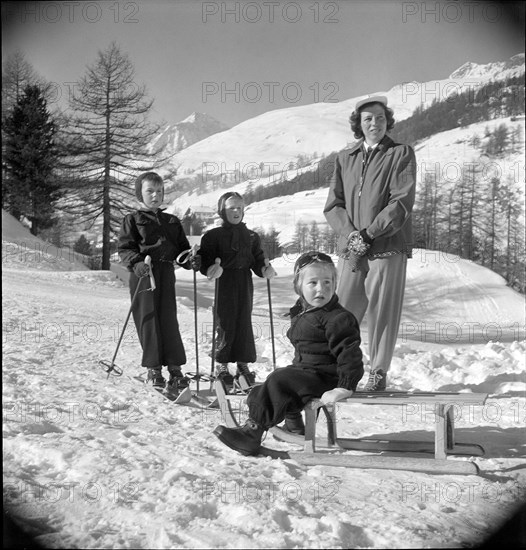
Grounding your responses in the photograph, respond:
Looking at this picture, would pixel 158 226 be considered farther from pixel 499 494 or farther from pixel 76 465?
pixel 499 494

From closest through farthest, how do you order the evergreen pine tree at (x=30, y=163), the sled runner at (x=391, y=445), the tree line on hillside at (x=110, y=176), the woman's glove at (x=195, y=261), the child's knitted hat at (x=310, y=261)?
the sled runner at (x=391, y=445)
the child's knitted hat at (x=310, y=261)
the woman's glove at (x=195, y=261)
the tree line on hillside at (x=110, y=176)
the evergreen pine tree at (x=30, y=163)

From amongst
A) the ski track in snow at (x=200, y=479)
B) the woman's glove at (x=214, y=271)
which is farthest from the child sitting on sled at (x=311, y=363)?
the woman's glove at (x=214, y=271)

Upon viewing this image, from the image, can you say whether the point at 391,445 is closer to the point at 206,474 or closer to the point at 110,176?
the point at 206,474

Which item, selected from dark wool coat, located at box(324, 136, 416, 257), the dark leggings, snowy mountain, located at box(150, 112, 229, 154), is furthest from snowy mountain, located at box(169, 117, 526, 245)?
the dark leggings

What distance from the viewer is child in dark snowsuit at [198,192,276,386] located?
13.8 feet

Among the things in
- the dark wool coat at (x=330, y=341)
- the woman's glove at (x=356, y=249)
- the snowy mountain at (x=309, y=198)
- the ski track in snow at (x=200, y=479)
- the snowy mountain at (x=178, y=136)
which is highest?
the snowy mountain at (x=178, y=136)

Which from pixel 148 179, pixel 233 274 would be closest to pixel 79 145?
pixel 148 179

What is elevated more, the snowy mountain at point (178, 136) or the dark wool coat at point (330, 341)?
the snowy mountain at point (178, 136)

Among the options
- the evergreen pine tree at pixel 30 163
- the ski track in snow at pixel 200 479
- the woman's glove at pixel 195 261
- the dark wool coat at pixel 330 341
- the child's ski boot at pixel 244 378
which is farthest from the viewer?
the evergreen pine tree at pixel 30 163

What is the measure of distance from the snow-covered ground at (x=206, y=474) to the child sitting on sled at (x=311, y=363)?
0.55ft

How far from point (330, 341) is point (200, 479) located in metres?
0.84

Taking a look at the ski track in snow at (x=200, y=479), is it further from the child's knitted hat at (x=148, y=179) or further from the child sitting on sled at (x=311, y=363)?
the child's knitted hat at (x=148, y=179)

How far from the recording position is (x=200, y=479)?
257 cm

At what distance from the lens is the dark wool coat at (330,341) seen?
289 cm
